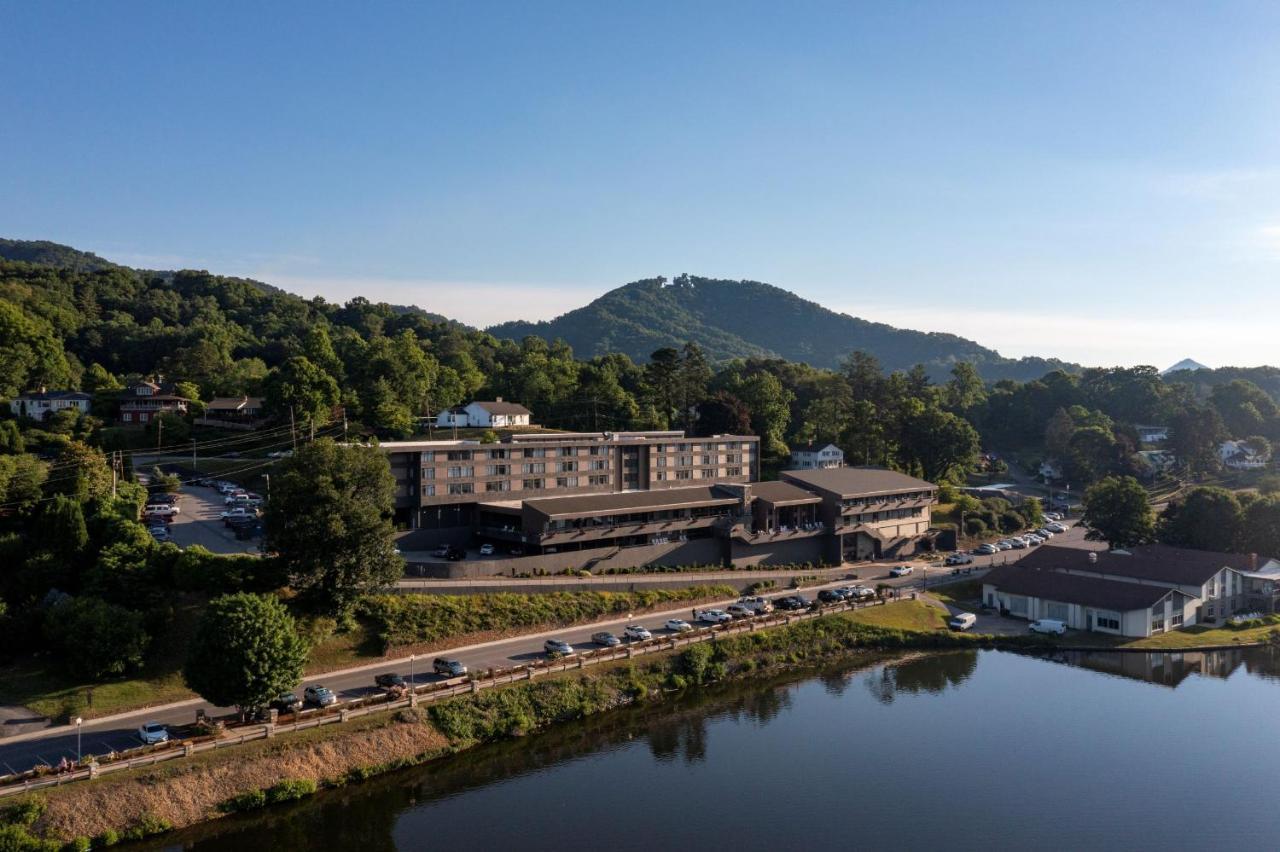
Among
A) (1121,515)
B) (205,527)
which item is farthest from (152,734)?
(1121,515)

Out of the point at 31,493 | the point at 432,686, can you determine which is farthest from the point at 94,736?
the point at 31,493

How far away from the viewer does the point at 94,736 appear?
34000mm

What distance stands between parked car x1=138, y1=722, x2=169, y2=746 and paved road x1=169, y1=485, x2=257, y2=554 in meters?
18.1

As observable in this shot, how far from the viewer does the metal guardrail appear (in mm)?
30531

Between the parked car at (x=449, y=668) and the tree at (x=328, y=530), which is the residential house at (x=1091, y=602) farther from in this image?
the tree at (x=328, y=530)

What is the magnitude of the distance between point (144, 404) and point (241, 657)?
66.6 metres

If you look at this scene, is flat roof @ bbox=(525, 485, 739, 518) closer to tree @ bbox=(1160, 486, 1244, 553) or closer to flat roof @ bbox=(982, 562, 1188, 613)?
flat roof @ bbox=(982, 562, 1188, 613)

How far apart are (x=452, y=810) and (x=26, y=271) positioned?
14186cm

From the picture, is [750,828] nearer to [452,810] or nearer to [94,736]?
[452,810]

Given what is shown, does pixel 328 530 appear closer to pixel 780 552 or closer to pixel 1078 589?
pixel 780 552

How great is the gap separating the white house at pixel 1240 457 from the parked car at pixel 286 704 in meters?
123

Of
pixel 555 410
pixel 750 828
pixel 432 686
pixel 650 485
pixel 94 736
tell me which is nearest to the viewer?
pixel 750 828

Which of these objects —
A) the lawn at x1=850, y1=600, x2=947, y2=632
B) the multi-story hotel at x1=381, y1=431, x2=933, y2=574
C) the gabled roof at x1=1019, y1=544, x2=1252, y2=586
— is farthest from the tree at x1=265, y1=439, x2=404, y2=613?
the gabled roof at x1=1019, y1=544, x2=1252, y2=586

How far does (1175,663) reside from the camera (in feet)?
174
